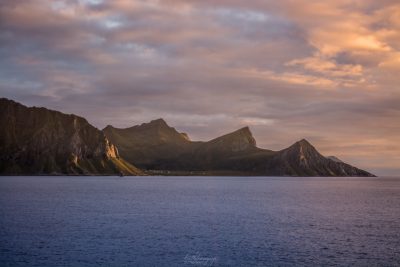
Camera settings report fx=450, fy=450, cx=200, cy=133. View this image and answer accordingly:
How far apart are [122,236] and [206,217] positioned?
123 ft

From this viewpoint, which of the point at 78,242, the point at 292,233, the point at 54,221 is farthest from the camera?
the point at 54,221

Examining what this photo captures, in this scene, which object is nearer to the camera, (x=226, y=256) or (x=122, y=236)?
(x=226, y=256)

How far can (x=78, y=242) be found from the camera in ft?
253

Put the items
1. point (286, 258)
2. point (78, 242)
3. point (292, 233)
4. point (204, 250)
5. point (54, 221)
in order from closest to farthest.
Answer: point (286, 258), point (204, 250), point (78, 242), point (292, 233), point (54, 221)

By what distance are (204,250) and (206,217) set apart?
4601cm

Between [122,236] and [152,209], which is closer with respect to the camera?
[122,236]

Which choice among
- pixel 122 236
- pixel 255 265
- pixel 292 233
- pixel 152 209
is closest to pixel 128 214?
pixel 152 209

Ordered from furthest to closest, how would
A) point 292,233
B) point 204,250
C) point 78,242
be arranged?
1. point 292,233
2. point 78,242
3. point 204,250

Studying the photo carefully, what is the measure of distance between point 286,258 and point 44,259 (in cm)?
3481

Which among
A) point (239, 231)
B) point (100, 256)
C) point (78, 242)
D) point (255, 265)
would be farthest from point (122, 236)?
point (255, 265)

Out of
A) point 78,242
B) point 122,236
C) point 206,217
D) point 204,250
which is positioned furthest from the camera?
point 206,217

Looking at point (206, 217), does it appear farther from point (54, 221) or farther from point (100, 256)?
point (100, 256)

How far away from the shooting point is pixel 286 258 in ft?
215

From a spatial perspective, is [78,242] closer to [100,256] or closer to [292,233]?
[100,256]
